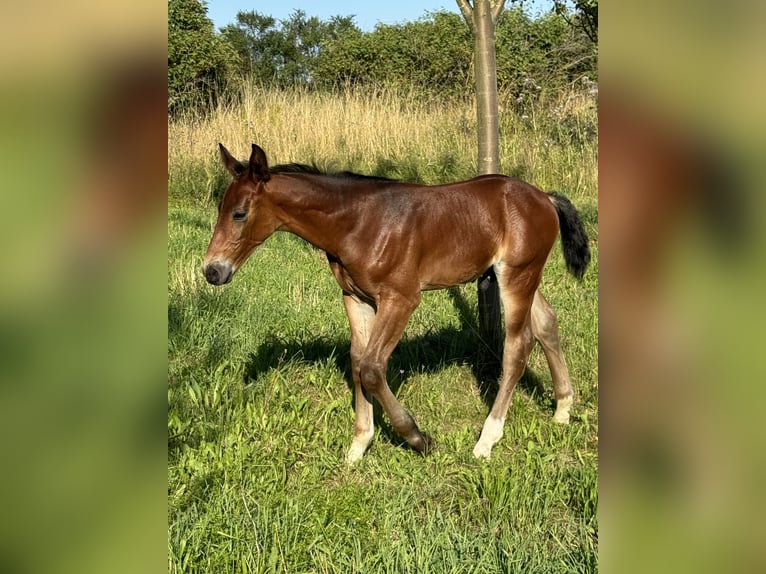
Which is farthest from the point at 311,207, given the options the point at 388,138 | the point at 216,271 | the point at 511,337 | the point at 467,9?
the point at 388,138

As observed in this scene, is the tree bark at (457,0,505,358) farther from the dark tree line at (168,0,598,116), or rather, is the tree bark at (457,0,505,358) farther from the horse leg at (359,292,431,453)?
the dark tree line at (168,0,598,116)

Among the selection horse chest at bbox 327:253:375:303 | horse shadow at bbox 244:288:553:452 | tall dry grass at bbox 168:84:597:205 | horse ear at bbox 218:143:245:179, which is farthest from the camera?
tall dry grass at bbox 168:84:597:205

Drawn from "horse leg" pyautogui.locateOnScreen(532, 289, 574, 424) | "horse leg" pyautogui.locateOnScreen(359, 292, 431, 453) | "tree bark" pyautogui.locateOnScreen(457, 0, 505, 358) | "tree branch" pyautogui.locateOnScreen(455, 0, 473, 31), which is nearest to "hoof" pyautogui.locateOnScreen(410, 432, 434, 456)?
"horse leg" pyautogui.locateOnScreen(359, 292, 431, 453)

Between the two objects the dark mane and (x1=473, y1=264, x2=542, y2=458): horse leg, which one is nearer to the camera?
the dark mane

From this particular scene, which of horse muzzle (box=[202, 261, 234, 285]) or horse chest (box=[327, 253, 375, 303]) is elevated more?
horse muzzle (box=[202, 261, 234, 285])

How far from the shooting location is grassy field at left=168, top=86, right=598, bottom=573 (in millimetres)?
2873

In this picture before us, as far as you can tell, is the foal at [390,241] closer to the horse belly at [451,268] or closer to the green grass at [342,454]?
the horse belly at [451,268]

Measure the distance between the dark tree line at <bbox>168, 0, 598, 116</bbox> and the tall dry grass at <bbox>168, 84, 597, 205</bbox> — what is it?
90 cm

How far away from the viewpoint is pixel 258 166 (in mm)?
3512

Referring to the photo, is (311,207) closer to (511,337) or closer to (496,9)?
(511,337)

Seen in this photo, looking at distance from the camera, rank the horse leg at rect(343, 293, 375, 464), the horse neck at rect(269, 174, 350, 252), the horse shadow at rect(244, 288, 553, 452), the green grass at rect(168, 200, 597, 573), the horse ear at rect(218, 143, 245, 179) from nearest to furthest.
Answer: the green grass at rect(168, 200, 597, 573) → the horse ear at rect(218, 143, 245, 179) → the horse neck at rect(269, 174, 350, 252) → the horse leg at rect(343, 293, 375, 464) → the horse shadow at rect(244, 288, 553, 452)
